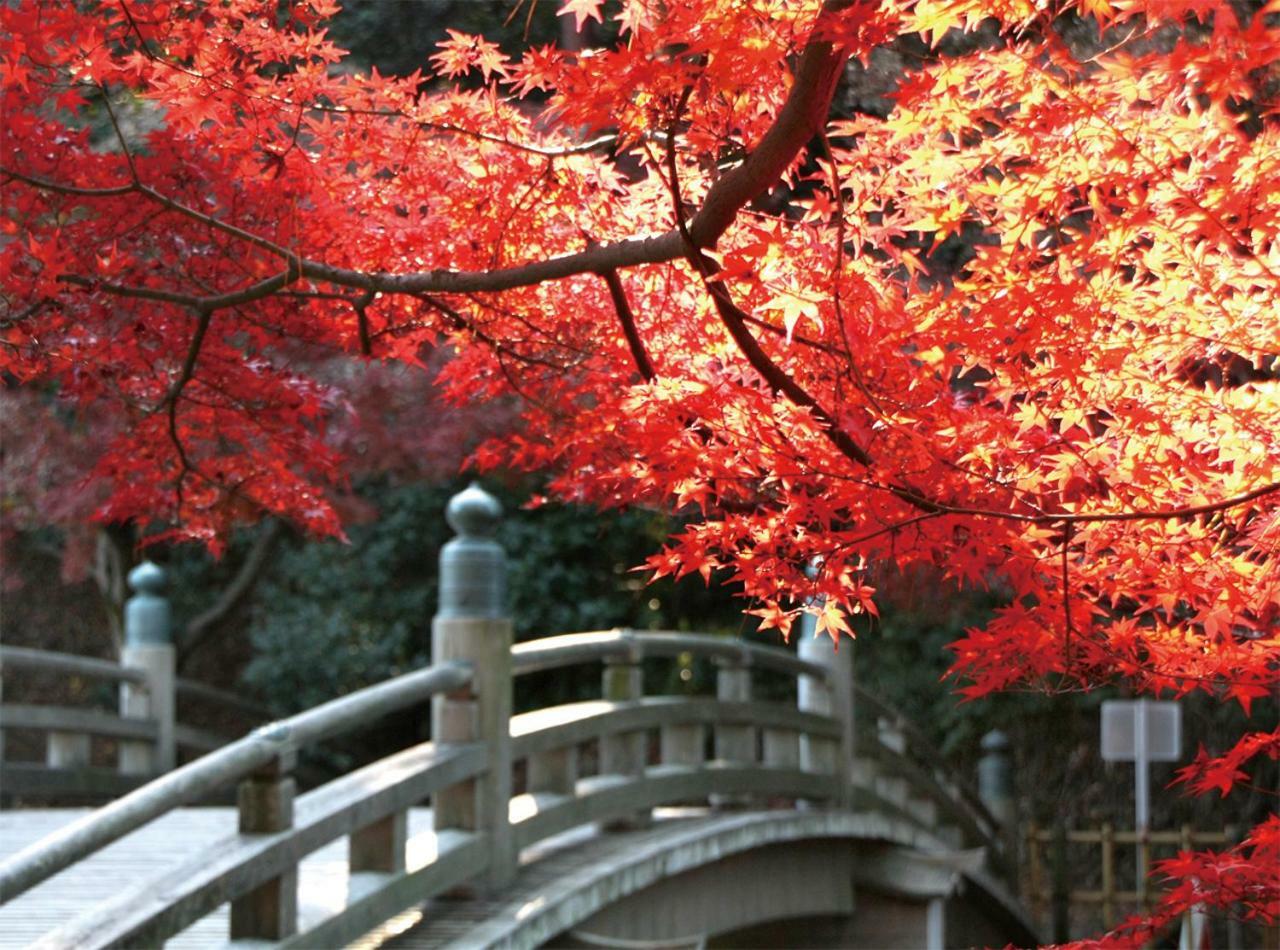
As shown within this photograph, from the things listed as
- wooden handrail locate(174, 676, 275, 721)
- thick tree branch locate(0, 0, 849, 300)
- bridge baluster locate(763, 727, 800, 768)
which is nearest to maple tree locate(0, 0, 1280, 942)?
thick tree branch locate(0, 0, 849, 300)

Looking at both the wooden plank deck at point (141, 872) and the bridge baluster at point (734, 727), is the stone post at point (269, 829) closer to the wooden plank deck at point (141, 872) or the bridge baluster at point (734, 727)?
the wooden plank deck at point (141, 872)

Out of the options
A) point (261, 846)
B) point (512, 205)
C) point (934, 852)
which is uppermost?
point (512, 205)

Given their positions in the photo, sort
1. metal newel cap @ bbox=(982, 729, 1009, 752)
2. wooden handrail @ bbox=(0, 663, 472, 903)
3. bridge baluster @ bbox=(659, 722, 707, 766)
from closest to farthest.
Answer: wooden handrail @ bbox=(0, 663, 472, 903), bridge baluster @ bbox=(659, 722, 707, 766), metal newel cap @ bbox=(982, 729, 1009, 752)

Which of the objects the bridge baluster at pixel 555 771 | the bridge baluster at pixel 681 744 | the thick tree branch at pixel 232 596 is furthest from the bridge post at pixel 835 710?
the thick tree branch at pixel 232 596

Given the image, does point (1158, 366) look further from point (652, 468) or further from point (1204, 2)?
point (1204, 2)

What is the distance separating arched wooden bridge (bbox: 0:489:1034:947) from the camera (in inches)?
213

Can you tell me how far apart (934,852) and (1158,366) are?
7831mm

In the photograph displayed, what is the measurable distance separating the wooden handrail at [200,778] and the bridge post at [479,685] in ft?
0.49

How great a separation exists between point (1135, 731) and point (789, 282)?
7185mm

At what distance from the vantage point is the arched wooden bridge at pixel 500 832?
5.41 metres

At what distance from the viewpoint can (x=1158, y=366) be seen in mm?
3654

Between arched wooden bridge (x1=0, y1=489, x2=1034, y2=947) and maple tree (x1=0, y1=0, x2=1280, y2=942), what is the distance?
58.3 inches

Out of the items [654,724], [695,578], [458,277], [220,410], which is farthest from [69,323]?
[695,578]

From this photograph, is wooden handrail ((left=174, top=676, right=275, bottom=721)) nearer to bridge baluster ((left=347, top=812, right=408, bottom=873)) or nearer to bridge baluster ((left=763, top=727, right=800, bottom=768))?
bridge baluster ((left=763, top=727, right=800, bottom=768))
